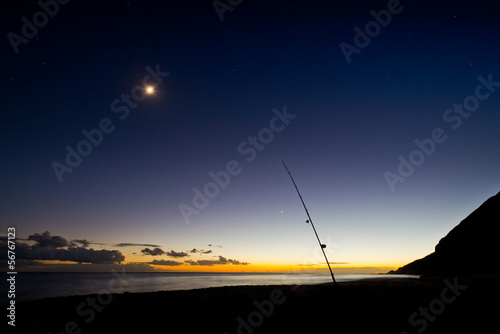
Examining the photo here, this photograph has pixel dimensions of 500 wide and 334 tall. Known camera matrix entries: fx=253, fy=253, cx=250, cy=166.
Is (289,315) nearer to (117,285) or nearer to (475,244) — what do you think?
(475,244)

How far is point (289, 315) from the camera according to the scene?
9156mm

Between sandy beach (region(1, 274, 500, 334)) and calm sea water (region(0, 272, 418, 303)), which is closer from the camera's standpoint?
sandy beach (region(1, 274, 500, 334))

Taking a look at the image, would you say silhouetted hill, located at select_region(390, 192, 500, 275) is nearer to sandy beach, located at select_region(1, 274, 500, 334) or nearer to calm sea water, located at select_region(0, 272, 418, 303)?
A: calm sea water, located at select_region(0, 272, 418, 303)

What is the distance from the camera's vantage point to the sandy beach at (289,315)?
6921 mm

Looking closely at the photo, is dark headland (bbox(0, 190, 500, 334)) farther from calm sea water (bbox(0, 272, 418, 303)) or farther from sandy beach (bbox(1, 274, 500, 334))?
calm sea water (bbox(0, 272, 418, 303))

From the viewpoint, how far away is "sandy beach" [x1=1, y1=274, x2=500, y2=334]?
6.92 metres

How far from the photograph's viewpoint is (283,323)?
8164mm

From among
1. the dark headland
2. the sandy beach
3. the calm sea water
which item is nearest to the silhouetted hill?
the calm sea water

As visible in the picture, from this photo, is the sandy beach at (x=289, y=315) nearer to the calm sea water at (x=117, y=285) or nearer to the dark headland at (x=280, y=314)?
the dark headland at (x=280, y=314)

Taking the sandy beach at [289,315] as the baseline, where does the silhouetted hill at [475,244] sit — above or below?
below

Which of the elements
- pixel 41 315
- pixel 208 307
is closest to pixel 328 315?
pixel 208 307

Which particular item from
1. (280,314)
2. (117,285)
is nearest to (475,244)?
(280,314)

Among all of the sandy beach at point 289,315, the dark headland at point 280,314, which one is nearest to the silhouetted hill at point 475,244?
the dark headland at point 280,314

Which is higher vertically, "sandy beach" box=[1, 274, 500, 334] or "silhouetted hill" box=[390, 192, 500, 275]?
"sandy beach" box=[1, 274, 500, 334]
